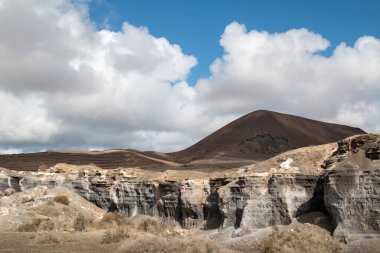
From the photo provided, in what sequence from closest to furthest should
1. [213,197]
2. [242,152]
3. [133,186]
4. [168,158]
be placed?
1. [213,197]
2. [133,186]
3. [242,152]
4. [168,158]

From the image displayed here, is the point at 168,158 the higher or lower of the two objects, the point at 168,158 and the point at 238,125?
the lower

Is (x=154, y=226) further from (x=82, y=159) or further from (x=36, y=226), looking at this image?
(x=82, y=159)

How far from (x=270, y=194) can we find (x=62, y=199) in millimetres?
18166

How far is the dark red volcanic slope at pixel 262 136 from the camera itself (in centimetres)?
8782

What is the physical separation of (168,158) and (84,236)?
250 feet

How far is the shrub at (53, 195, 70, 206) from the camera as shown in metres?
35.0

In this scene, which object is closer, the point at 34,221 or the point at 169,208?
the point at 34,221

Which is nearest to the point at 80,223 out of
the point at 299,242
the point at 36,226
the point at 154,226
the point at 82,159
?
the point at 36,226

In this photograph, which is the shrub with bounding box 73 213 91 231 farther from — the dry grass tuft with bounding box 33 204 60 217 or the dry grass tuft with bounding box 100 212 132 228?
the dry grass tuft with bounding box 33 204 60 217

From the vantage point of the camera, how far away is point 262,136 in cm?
9250

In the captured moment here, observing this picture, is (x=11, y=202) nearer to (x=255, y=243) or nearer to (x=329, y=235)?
(x=255, y=243)

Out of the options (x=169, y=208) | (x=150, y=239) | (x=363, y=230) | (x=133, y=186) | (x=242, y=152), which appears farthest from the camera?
(x=242, y=152)

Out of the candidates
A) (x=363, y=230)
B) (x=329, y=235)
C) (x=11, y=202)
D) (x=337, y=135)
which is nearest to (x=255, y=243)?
(x=329, y=235)

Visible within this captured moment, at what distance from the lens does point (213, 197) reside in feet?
93.5
